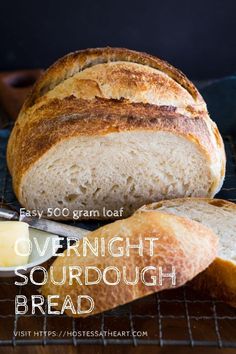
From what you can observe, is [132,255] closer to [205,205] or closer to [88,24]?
[205,205]

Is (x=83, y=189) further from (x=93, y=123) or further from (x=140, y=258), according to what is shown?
(x=140, y=258)

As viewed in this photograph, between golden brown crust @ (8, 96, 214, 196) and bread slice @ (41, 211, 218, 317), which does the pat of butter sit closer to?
bread slice @ (41, 211, 218, 317)

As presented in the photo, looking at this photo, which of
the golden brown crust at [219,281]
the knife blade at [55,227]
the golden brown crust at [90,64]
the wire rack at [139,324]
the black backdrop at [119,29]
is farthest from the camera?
the black backdrop at [119,29]

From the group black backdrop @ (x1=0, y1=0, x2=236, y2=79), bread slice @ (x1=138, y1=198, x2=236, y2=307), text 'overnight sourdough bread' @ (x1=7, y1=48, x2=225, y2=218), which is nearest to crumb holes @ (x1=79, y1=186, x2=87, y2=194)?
text 'overnight sourdough bread' @ (x1=7, y1=48, x2=225, y2=218)

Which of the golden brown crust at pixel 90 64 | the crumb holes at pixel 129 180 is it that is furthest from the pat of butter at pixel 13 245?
the golden brown crust at pixel 90 64

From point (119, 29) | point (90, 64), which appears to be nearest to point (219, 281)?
point (90, 64)

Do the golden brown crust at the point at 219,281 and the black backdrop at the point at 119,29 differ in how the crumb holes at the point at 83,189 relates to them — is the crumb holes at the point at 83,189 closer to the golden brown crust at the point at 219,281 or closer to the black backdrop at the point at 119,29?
the golden brown crust at the point at 219,281
